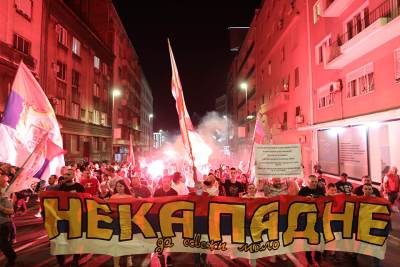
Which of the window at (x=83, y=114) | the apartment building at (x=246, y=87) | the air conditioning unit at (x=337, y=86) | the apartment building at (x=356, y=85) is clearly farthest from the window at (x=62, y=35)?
the air conditioning unit at (x=337, y=86)

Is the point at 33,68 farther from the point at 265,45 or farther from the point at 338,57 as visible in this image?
the point at 265,45

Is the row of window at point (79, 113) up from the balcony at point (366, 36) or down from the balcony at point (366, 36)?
down

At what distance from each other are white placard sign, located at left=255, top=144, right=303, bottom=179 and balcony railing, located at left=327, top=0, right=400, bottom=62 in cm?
848

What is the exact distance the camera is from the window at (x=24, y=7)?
20.9 meters

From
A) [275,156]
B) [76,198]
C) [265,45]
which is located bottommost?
[76,198]

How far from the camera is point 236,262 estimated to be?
7.45m

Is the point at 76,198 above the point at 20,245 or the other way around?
above

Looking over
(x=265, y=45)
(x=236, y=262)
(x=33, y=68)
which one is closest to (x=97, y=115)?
(x=33, y=68)

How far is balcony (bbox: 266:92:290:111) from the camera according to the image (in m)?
28.2

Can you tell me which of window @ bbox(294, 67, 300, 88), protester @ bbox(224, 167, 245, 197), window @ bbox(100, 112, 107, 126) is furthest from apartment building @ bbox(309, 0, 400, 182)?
window @ bbox(100, 112, 107, 126)

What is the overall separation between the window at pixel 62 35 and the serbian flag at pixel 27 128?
19.9 metres

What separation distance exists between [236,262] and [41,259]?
13.9ft

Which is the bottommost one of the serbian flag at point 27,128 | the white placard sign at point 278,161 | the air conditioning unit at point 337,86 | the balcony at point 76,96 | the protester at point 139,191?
the protester at point 139,191

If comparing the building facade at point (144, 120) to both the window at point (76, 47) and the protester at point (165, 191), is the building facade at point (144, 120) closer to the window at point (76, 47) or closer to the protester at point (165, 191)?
the window at point (76, 47)
